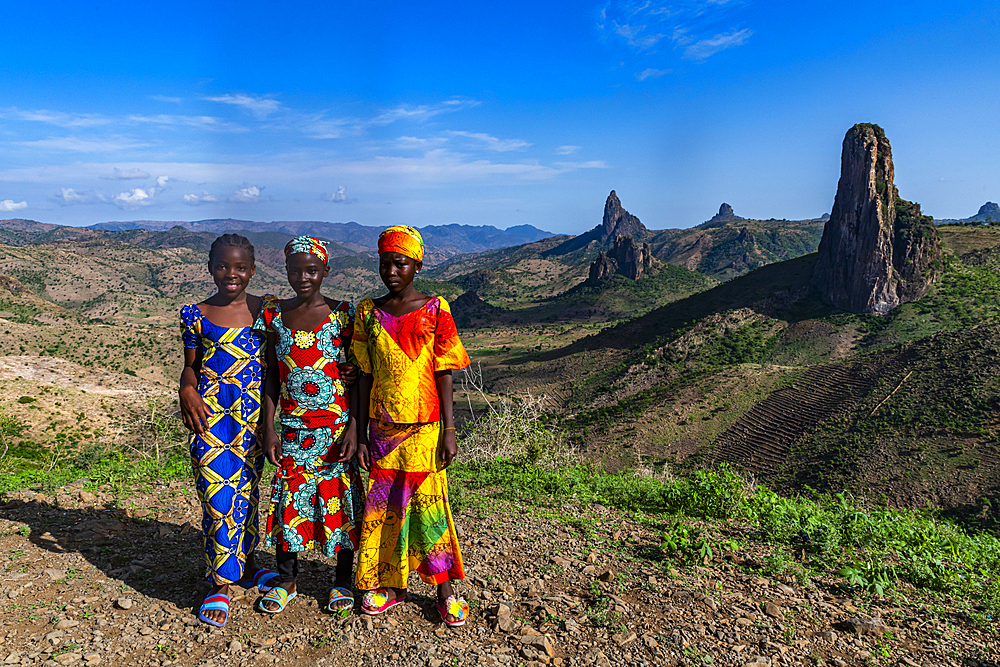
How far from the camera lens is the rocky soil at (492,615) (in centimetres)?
267

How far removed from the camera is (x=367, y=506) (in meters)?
2.94

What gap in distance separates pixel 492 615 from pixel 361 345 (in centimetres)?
176

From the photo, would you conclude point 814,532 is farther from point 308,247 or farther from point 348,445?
point 308,247

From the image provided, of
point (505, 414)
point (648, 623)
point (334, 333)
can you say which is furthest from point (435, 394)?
point (505, 414)

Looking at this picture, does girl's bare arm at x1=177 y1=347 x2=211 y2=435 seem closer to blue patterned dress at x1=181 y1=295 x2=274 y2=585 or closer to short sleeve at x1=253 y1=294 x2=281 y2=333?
blue patterned dress at x1=181 y1=295 x2=274 y2=585

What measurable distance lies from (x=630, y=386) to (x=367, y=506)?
32539 millimetres

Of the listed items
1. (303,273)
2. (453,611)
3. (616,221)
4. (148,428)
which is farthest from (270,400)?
(616,221)

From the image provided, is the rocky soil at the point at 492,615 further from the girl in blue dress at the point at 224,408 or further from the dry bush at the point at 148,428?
the dry bush at the point at 148,428

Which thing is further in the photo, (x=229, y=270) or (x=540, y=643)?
(x=229, y=270)

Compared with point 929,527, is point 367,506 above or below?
above

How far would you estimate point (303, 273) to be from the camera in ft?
9.37

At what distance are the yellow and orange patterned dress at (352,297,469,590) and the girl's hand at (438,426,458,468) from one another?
32 mm

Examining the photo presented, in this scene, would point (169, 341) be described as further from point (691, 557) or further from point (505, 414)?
point (691, 557)

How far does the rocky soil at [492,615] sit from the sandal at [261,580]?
0.16ft
